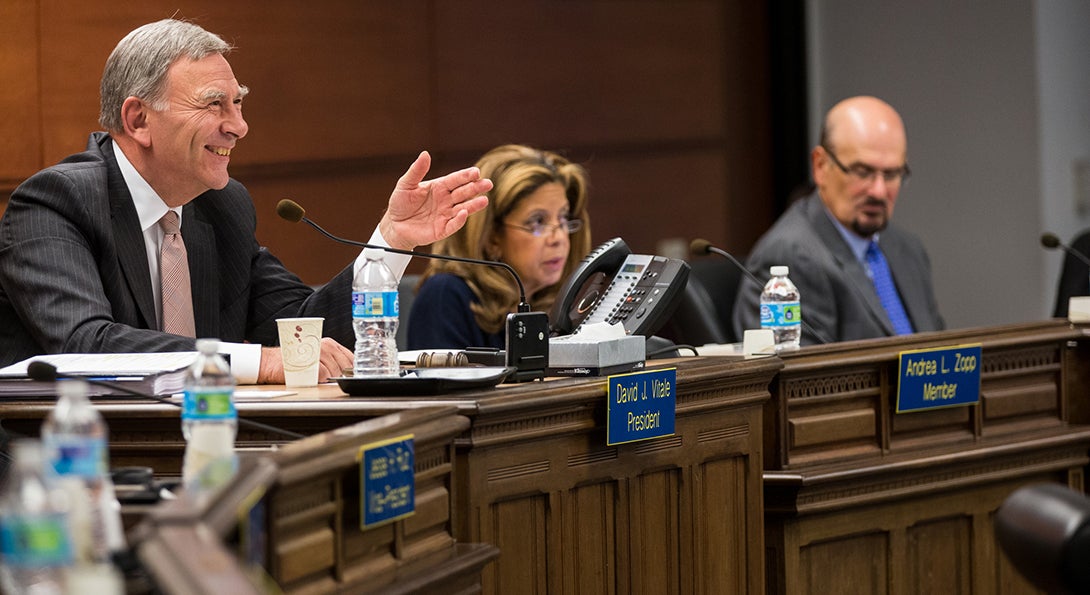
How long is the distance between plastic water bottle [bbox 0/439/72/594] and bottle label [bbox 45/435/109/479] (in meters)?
0.09

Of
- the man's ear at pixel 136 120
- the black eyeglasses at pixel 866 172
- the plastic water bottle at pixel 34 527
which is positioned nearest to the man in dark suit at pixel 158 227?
the man's ear at pixel 136 120

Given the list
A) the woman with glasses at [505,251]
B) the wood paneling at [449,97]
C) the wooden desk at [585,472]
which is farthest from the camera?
the wood paneling at [449,97]

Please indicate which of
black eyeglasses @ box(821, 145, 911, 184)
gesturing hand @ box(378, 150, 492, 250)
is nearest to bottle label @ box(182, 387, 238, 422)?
gesturing hand @ box(378, 150, 492, 250)

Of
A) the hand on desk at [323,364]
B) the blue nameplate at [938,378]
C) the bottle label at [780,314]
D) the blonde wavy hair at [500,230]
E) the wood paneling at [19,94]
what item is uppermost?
the wood paneling at [19,94]

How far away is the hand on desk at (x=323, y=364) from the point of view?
7.82 feet

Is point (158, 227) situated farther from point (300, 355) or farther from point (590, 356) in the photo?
point (590, 356)

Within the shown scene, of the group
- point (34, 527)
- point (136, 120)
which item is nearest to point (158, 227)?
point (136, 120)

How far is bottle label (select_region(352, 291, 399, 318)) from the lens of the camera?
89.0 inches

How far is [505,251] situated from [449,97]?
54.8 inches

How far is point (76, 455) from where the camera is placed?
4.41 feet

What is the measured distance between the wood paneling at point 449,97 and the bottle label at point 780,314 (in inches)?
63.9

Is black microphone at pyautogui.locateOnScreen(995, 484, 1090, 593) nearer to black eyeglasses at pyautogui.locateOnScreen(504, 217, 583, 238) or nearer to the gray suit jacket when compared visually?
black eyeglasses at pyautogui.locateOnScreen(504, 217, 583, 238)

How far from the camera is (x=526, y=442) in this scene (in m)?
2.15

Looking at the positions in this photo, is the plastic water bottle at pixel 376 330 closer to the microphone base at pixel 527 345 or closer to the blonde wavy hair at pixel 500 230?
the microphone base at pixel 527 345
